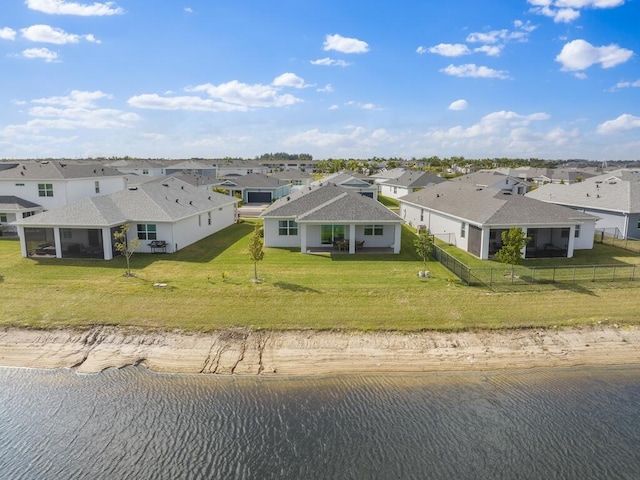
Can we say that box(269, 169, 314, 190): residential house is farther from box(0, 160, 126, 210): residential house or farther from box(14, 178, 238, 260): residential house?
box(14, 178, 238, 260): residential house

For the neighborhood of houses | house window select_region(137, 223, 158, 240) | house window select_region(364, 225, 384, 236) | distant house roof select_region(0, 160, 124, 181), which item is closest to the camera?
the neighborhood of houses

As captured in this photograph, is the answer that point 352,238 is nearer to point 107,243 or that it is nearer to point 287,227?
point 287,227

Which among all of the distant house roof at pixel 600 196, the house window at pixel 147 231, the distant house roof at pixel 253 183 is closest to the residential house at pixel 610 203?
the distant house roof at pixel 600 196

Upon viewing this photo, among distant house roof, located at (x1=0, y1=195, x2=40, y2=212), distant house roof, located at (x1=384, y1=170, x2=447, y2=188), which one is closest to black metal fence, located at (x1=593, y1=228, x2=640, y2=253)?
distant house roof, located at (x1=384, y1=170, x2=447, y2=188)

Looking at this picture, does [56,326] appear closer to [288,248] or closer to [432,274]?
[288,248]

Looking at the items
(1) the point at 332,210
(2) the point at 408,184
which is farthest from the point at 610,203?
(2) the point at 408,184
